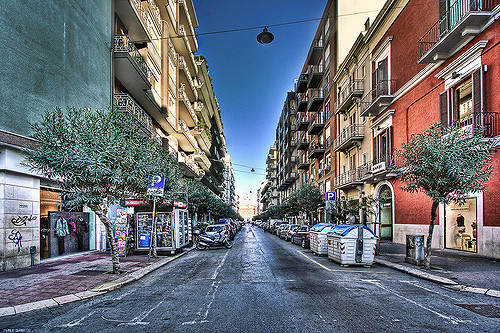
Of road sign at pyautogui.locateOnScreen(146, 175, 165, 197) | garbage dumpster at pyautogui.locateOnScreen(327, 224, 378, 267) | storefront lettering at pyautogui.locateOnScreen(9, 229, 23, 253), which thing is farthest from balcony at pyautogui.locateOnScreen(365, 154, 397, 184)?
storefront lettering at pyautogui.locateOnScreen(9, 229, 23, 253)

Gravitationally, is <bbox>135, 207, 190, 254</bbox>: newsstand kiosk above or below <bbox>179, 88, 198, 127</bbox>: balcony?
below

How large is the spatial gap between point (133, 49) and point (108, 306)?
15926mm

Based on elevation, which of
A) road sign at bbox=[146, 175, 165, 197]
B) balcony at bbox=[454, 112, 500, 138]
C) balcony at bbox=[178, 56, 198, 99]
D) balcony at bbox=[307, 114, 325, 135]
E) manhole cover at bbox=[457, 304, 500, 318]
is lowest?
manhole cover at bbox=[457, 304, 500, 318]

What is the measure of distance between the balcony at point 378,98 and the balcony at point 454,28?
13.0 feet

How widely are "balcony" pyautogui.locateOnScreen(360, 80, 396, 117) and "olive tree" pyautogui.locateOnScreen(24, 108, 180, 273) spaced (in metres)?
16.8

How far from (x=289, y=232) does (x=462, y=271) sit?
15164mm

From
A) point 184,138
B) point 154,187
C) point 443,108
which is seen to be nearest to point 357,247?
point 154,187

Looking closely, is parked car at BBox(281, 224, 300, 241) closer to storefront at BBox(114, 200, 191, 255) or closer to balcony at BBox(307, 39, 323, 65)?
storefront at BBox(114, 200, 191, 255)

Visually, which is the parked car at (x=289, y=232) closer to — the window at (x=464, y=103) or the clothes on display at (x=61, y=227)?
the window at (x=464, y=103)

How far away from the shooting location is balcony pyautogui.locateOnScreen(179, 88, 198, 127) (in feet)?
98.1

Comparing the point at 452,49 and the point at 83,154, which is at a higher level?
the point at 452,49

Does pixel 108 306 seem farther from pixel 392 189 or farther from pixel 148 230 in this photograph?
pixel 392 189

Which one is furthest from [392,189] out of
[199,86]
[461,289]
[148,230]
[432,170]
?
[199,86]

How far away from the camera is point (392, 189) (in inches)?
802
